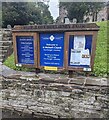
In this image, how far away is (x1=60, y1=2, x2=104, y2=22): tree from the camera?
24.0 meters

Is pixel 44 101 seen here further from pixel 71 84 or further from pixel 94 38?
pixel 94 38

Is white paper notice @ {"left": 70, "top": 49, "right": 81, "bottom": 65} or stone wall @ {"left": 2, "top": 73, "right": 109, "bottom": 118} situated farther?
white paper notice @ {"left": 70, "top": 49, "right": 81, "bottom": 65}

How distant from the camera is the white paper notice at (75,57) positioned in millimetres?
4039

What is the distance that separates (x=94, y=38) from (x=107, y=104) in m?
1.21

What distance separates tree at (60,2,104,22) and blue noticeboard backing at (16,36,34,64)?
20599mm

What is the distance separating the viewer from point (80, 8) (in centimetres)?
2405

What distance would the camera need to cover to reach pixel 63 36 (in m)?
4.05

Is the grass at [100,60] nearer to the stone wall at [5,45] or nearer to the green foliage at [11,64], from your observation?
the green foliage at [11,64]

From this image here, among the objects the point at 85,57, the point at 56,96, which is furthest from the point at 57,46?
the point at 56,96

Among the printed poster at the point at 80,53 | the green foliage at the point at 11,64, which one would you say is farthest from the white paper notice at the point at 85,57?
the green foliage at the point at 11,64

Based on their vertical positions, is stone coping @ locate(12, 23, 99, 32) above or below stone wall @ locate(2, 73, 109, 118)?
above

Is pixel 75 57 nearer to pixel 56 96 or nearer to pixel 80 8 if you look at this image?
pixel 56 96

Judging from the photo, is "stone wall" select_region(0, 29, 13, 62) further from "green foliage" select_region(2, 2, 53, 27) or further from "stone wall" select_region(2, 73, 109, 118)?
"green foliage" select_region(2, 2, 53, 27)

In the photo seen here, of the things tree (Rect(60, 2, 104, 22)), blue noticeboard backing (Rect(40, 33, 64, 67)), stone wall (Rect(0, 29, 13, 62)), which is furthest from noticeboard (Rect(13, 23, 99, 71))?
tree (Rect(60, 2, 104, 22))
